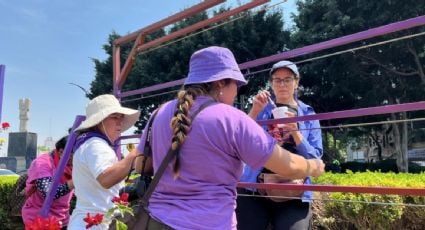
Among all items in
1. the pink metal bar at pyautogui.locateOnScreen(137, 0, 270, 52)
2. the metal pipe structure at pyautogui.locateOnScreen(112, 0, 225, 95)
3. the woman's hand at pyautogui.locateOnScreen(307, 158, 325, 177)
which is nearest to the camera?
the woman's hand at pyautogui.locateOnScreen(307, 158, 325, 177)

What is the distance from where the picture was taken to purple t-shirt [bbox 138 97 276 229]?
5.14 ft

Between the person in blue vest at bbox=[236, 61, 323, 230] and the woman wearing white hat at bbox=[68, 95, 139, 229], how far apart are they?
71 cm

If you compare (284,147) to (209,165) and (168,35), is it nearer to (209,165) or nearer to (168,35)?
(209,165)

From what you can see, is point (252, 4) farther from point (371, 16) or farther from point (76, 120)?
point (371, 16)

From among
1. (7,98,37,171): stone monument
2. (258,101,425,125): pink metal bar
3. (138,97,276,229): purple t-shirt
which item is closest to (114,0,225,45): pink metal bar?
(258,101,425,125): pink metal bar

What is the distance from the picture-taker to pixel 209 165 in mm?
1594

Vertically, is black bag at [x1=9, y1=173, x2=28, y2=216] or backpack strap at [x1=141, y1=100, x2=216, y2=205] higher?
backpack strap at [x1=141, y1=100, x2=216, y2=205]

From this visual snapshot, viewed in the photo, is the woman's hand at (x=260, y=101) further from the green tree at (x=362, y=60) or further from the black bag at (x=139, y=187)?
the green tree at (x=362, y=60)

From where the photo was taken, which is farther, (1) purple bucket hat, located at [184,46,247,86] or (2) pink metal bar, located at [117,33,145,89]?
(2) pink metal bar, located at [117,33,145,89]

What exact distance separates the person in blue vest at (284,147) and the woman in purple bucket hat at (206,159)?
659 millimetres

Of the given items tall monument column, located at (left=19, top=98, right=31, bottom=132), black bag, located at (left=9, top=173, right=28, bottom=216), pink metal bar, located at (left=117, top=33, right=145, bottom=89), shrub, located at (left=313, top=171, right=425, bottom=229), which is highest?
tall monument column, located at (left=19, top=98, right=31, bottom=132)

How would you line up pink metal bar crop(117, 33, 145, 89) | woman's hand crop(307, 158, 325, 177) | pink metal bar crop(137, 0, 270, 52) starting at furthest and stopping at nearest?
pink metal bar crop(117, 33, 145, 89) < pink metal bar crop(137, 0, 270, 52) < woman's hand crop(307, 158, 325, 177)

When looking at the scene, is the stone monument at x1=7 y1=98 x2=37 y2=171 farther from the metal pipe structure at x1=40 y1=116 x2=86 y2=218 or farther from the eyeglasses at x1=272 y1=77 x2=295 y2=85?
the eyeglasses at x1=272 y1=77 x2=295 y2=85

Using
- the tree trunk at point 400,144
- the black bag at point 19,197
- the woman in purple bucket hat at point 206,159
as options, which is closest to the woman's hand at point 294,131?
the woman in purple bucket hat at point 206,159
